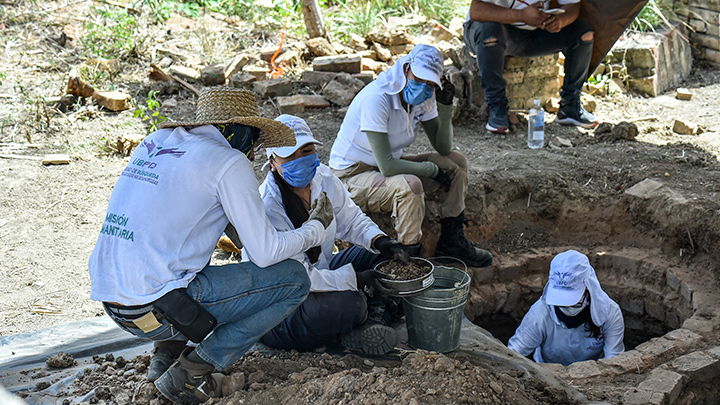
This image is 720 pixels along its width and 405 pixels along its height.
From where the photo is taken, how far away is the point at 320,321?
3.27 meters

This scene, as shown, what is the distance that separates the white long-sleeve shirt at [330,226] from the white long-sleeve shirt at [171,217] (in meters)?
0.54

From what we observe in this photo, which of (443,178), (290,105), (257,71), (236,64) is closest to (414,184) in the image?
(443,178)

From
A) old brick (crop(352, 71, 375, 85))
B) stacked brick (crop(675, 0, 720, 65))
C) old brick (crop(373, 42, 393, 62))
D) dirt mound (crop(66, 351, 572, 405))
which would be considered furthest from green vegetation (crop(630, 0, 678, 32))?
dirt mound (crop(66, 351, 572, 405))

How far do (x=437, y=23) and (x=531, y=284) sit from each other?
176 inches

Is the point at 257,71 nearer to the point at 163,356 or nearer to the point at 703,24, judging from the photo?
the point at 163,356

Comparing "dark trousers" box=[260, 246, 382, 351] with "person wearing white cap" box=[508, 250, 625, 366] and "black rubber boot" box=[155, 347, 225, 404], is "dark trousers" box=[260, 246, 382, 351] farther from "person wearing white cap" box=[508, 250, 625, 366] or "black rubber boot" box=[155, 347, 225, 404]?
"person wearing white cap" box=[508, 250, 625, 366]

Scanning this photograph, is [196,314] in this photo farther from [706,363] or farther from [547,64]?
[547,64]

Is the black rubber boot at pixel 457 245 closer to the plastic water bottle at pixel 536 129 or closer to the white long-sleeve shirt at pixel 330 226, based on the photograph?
the white long-sleeve shirt at pixel 330 226

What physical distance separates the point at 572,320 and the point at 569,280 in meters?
0.42

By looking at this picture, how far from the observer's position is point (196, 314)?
8.87 ft

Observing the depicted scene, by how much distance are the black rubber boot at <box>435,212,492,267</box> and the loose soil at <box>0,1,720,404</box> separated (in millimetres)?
260

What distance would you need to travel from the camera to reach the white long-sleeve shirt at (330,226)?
A: 10.6 feet

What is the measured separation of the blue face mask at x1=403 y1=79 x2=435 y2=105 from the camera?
14.1 feet

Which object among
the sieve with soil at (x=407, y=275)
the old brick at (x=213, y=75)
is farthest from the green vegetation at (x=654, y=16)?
the sieve with soil at (x=407, y=275)
